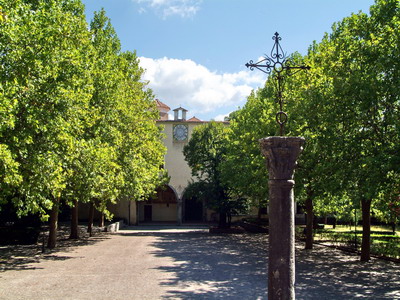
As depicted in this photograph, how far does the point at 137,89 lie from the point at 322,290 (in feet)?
72.5

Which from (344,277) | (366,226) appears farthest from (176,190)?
(344,277)

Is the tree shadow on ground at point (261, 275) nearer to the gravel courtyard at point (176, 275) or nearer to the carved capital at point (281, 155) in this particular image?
the gravel courtyard at point (176, 275)

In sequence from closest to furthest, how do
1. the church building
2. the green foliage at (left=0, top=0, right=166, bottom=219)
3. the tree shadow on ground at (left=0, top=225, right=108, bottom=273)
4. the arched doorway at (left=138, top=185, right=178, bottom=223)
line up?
1. the green foliage at (left=0, top=0, right=166, bottom=219)
2. the tree shadow on ground at (left=0, top=225, right=108, bottom=273)
3. the church building
4. the arched doorway at (left=138, top=185, right=178, bottom=223)

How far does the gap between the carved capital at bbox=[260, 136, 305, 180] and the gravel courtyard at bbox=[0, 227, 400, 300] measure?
6304mm

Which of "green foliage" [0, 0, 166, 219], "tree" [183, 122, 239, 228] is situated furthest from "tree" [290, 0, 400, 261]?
"tree" [183, 122, 239, 228]

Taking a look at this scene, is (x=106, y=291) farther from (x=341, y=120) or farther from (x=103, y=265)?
(x=341, y=120)

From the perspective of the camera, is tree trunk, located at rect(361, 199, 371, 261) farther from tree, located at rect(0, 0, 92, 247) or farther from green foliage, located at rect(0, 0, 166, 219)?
tree, located at rect(0, 0, 92, 247)

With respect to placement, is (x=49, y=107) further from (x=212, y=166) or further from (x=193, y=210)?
(x=193, y=210)

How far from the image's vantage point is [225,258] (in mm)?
20297

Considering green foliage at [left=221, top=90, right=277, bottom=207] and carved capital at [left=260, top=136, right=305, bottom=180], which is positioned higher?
green foliage at [left=221, top=90, right=277, bottom=207]

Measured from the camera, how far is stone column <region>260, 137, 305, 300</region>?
6.57 meters

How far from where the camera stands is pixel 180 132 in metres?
50.5

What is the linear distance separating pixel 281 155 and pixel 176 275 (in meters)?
10.0

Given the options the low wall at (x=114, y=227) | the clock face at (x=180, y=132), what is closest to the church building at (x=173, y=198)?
the clock face at (x=180, y=132)
